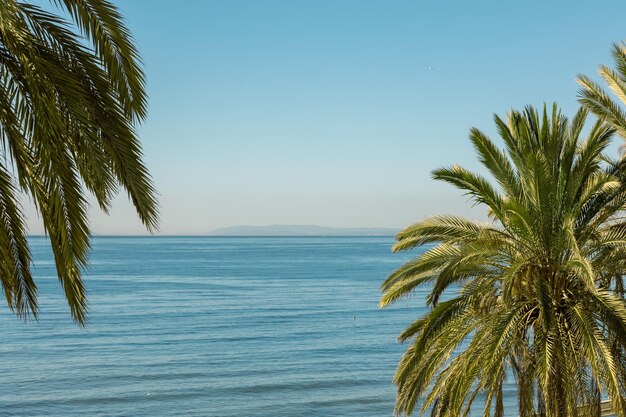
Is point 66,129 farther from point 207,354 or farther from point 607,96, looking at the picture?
point 207,354

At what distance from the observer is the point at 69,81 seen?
7.43 metres

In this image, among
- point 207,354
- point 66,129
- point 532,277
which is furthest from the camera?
point 207,354

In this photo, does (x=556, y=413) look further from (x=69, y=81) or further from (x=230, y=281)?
(x=230, y=281)

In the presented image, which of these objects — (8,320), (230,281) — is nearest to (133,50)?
(8,320)

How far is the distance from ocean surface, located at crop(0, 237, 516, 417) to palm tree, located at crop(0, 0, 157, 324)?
23548mm

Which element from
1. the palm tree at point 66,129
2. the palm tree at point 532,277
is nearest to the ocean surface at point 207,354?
the palm tree at point 532,277

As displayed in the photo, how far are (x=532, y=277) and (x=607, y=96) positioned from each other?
14.0 feet

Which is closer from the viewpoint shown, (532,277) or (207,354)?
(532,277)

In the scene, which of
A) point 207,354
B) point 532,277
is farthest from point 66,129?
point 207,354

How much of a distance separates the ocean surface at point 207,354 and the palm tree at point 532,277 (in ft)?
54.1

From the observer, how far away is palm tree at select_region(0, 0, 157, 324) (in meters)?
7.14

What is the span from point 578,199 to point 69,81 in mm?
9954

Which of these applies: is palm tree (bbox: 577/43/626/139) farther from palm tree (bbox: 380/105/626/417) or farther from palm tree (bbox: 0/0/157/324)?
palm tree (bbox: 0/0/157/324)

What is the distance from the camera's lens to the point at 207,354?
142 feet
